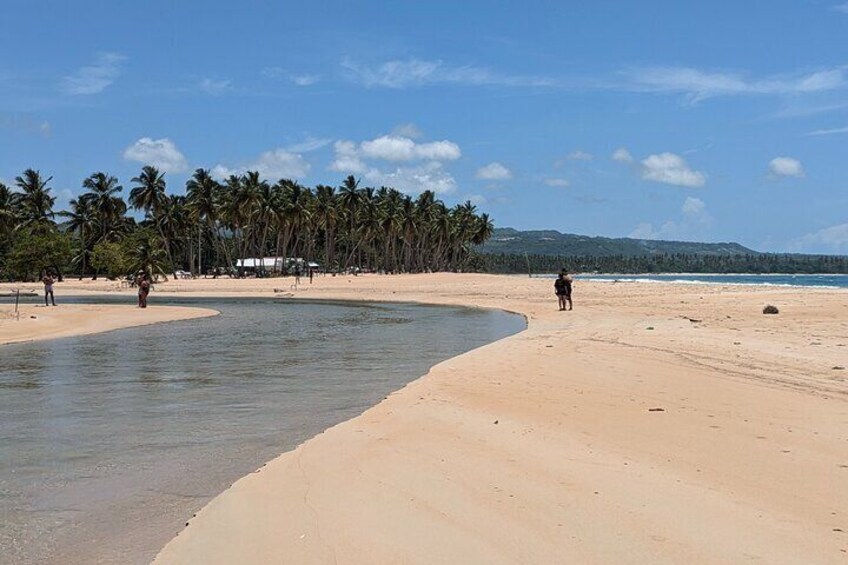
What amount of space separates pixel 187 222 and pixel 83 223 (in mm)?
13368

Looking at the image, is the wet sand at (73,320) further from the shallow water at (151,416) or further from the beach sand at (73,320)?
the shallow water at (151,416)

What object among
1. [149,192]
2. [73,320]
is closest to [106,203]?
[149,192]

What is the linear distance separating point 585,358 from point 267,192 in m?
89.4

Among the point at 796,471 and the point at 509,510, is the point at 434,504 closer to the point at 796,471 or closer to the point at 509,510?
the point at 509,510

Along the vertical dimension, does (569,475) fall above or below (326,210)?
below

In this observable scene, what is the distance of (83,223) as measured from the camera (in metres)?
103

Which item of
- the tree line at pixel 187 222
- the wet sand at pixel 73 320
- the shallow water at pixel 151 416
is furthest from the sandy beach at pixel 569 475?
the tree line at pixel 187 222

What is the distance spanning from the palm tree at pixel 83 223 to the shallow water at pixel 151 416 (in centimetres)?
8317

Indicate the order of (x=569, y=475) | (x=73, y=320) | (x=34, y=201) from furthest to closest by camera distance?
(x=34, y=201) < (x=73, y=320) < (x=569, y=475)

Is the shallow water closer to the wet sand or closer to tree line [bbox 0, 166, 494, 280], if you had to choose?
the wet sand

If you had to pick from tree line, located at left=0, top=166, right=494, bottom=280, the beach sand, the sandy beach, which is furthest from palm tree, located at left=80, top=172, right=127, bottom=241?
the sandy beach

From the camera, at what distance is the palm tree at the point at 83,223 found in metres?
102

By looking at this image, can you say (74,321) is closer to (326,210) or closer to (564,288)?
(564,288)

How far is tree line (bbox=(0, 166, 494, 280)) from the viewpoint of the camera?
85125 millimetres
